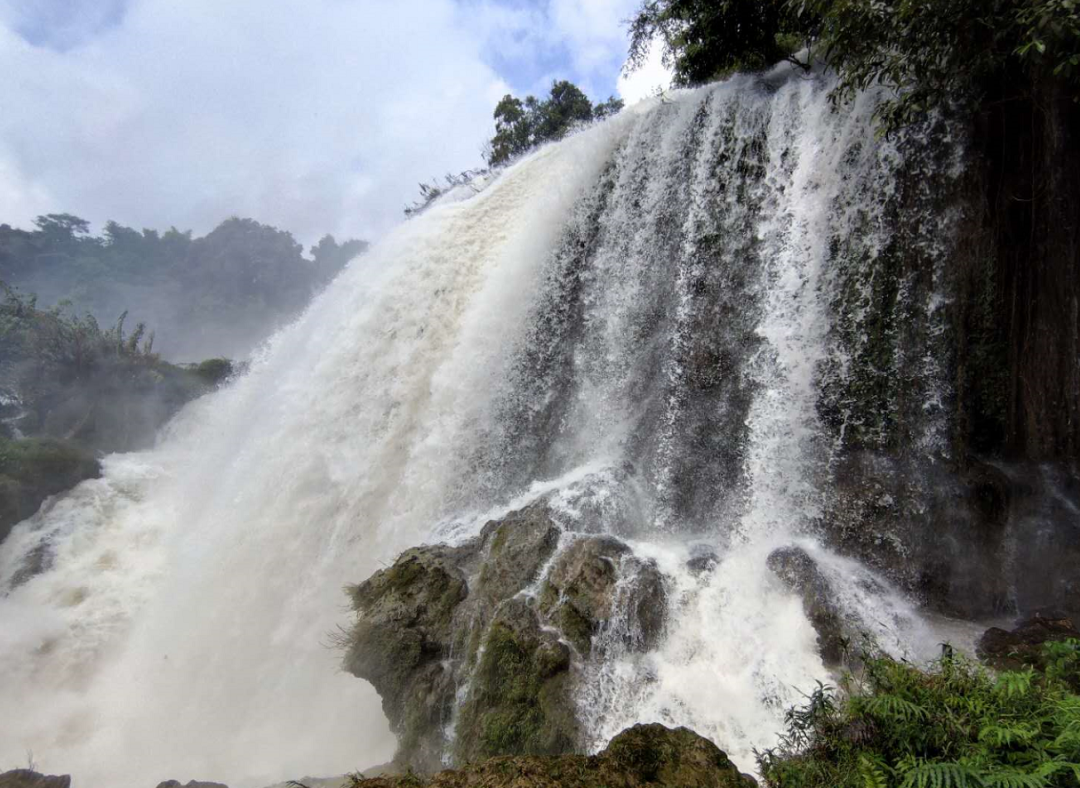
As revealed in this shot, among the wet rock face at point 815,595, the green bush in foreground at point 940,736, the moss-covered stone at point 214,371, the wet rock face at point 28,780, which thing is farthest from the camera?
the moss-covered stone at point 214,371

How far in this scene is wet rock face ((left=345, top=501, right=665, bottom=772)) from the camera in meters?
5.00

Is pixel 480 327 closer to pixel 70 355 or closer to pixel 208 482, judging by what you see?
pixel 208 482

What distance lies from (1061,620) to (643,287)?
5849mm

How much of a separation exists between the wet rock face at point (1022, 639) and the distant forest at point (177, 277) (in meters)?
51.0

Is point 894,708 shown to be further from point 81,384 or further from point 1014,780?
point 81,384

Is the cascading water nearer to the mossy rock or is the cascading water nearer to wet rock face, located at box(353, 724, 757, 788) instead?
the mossy rock

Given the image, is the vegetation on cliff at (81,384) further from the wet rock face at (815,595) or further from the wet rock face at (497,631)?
the wet rock face at (815,595)

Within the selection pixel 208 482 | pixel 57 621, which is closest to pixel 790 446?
pixel 208 482

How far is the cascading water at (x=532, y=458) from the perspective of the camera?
19.8ft

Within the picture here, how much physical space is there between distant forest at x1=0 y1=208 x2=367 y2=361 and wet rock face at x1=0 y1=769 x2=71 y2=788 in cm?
4563

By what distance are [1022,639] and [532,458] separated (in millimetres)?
5758

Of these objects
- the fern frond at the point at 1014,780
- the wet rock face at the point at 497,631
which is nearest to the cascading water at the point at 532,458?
the wet rock face at the point at 497,631

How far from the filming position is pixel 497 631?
212 inches

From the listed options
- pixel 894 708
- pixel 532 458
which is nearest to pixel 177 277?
pixel 532 458
